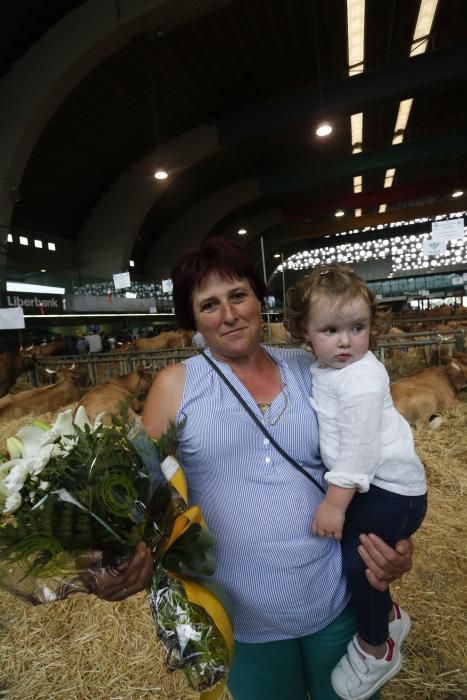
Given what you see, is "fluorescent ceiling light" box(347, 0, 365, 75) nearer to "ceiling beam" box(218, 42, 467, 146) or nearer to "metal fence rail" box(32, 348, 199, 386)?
"ceiling beam" box(218, 42, 467, 146)

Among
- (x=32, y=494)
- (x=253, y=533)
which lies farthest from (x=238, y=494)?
(x=32, y=494)

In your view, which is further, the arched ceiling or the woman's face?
the arched ceiling

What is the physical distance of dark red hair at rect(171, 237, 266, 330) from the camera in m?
1.14

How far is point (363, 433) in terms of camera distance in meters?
1.05

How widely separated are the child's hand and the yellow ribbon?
0.34m

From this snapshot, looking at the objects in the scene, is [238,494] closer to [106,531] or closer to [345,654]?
[106,531]

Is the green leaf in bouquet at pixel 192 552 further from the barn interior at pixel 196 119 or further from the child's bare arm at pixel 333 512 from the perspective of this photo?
the barn interior at pixel 196 119

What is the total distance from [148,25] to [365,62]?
18.9 feet

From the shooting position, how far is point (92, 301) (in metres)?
11.1

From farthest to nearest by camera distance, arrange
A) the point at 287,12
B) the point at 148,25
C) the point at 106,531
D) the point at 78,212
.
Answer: the point at 78,212, the point at 287,12, the point at 148,25, the point at 106,531

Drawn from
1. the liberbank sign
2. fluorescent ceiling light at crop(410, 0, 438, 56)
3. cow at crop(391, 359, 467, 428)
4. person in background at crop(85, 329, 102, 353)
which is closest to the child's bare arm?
cow at crop(391, 359, 467, 428)

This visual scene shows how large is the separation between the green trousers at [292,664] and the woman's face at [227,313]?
0.90 m

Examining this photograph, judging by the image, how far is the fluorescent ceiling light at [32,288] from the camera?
908cm

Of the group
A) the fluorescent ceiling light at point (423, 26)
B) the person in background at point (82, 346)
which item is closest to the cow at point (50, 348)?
the person in background at point (82, 346)
